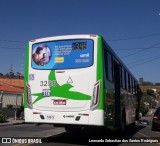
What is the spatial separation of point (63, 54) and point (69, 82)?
3.25 feet

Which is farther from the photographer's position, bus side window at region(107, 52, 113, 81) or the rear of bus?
bus side window at region(107, 52, 113, 81)

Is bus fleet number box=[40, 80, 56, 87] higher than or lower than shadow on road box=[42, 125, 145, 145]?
higher

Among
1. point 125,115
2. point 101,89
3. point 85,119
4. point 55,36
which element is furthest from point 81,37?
point 125,115

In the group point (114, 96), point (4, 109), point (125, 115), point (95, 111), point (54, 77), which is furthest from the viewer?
point (4, 109)

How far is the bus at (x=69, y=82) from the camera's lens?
41.5 ft

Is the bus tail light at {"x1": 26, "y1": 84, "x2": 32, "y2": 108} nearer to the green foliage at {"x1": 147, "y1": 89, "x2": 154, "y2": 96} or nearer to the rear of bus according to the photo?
the rear of bus

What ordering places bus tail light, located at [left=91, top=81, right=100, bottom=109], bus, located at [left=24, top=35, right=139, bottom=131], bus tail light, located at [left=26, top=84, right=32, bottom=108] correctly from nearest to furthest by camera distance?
bus tail light, located at [left=91, top=81, right=100, bottom=109], bus, located at [left=24, top=35, right=139, bottom=131], bus tail light, located at [left=26, top=84, right=32, bottom=108]

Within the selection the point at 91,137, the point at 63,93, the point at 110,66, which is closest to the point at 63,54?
the point at 63,93

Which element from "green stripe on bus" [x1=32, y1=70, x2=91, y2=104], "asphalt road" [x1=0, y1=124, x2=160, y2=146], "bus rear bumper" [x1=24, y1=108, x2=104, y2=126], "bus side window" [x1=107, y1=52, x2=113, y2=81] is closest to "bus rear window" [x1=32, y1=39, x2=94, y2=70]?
"green stripe on bus" [x1=32, y1=70, x2=91, y2=104]

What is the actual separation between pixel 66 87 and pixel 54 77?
56 cm

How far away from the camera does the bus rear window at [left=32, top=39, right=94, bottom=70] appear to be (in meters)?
13.0

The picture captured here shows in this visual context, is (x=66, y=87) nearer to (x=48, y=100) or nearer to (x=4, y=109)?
(x=48, y=100)

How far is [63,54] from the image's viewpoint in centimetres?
1333

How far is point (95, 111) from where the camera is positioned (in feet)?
40.9
